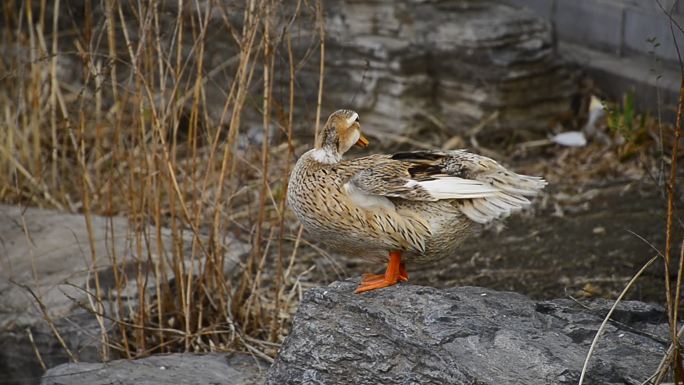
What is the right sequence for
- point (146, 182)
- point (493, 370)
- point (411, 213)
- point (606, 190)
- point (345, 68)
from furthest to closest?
point (345, 68) → point (606, 190) → point (146, 182) → point (411, 213) → point (493, 370)

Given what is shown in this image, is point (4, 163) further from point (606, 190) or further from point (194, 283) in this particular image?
point (606, 190)

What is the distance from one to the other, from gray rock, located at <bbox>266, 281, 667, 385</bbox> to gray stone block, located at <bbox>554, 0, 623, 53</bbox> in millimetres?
4073

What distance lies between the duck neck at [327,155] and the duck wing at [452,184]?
13 centimetres

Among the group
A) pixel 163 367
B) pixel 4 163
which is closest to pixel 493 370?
pixel 163 367

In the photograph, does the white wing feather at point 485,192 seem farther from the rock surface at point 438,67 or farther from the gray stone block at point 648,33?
the rock surface at point 438,67

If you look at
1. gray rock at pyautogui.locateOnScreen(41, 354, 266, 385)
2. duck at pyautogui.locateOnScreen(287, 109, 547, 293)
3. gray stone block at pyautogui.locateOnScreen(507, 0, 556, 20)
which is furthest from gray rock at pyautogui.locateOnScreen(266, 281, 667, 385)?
gray stone block at pyautogui.locateOnScreen(507, 0, 556, 20)

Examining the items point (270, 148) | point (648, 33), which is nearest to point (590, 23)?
point (648, 33)

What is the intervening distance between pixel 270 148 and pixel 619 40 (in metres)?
2.88

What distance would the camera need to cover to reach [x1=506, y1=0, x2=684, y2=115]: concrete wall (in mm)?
6695

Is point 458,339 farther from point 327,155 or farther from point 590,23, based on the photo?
point 590,23

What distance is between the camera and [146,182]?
443 centimetres

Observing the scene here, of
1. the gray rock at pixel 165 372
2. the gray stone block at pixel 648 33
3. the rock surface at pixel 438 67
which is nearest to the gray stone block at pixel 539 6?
the rock surface at pixel 438 67

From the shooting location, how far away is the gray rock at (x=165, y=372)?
4055mm

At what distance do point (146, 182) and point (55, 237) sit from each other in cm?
117
